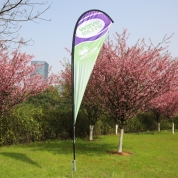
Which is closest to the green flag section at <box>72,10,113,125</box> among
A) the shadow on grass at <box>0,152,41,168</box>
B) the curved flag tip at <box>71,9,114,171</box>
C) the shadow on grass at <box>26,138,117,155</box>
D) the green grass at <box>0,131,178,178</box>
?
the curved flag tip at <box>71,9,114,171</box>

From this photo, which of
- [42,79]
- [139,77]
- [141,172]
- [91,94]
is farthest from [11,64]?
[141,172]

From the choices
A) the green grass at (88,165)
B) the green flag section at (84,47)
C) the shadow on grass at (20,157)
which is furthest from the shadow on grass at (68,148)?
the green flag section at (84,47)

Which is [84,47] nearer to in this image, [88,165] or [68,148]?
[88,165]

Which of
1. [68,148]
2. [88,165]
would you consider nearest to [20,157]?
[88,165]

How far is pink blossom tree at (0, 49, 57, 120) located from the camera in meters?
9.65

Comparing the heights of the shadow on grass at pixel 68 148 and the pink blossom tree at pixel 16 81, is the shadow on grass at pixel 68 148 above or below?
below

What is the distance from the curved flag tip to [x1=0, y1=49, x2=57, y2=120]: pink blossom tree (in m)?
4.39

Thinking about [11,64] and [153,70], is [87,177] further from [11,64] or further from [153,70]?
[11,64]

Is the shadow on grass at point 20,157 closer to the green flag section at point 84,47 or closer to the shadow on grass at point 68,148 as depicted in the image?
the shadow on grass at point 68,148

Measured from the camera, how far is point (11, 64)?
34.4 ft

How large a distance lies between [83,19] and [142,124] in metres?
18.7

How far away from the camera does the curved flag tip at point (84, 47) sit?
6422 millimetres

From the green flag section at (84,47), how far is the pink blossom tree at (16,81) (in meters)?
4.39

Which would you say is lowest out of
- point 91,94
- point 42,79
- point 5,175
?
point 5,175
